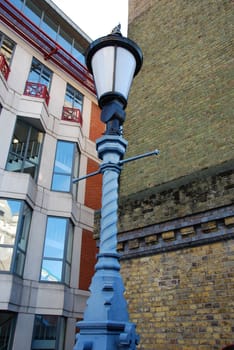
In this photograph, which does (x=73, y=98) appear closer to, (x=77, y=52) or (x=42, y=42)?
(x=42, y=42)

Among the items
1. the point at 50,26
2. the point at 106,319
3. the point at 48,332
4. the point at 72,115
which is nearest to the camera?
the point at 106,319

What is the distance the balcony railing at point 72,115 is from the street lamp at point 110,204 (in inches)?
470

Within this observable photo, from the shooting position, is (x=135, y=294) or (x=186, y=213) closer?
(x=186, y=213)

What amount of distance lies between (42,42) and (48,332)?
1235cm

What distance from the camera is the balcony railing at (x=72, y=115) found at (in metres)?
15.5

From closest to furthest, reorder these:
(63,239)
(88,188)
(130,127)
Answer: (130,127), (63,239), (88,188)

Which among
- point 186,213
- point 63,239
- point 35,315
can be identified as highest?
point 63,239

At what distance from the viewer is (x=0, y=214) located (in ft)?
37.5

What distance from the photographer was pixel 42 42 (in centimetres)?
1542

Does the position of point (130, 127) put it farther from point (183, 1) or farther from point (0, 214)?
point (0, 214)

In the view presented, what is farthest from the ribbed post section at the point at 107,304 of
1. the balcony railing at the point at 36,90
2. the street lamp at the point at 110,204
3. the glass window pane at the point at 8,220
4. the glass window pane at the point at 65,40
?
the glass window pane at the point at 65,40

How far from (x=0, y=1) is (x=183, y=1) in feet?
28.4

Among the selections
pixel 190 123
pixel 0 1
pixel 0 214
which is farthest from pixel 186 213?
pixel 0 1

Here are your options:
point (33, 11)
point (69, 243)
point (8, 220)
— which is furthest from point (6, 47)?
point (69, 243)
